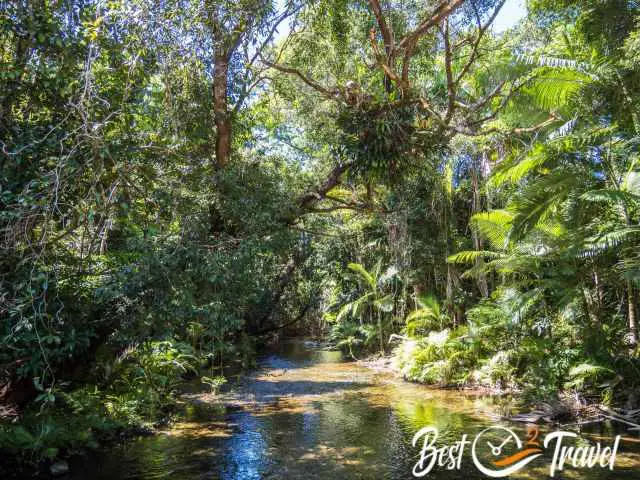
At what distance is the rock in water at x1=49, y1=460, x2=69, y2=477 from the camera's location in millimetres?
5504

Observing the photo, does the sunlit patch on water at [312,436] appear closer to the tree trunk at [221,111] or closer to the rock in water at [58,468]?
the rock in water at [58,468]

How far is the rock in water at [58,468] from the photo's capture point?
18.1ft

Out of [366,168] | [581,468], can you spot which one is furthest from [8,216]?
[581,468]

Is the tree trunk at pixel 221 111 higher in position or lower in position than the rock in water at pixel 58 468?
higher

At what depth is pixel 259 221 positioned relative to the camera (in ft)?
23.0

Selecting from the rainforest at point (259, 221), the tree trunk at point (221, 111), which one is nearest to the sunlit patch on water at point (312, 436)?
the rainforest at point (259, 221)

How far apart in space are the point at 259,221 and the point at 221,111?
2288 millimetres

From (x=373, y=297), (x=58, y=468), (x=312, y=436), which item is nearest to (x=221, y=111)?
(x=312, y=436)

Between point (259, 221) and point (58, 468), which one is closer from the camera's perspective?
point (58, 468)

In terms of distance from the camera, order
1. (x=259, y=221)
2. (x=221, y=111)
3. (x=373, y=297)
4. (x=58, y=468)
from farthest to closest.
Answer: (x=373, y=297), (x=221, y=111), (x=259, y=221), (x=58, y=468)

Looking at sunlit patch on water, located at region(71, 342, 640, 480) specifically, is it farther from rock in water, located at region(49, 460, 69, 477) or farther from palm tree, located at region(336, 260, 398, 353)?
palm tree, located at region(336, 260, 398, 353)

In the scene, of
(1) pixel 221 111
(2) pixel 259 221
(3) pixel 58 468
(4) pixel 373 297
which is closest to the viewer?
(3) pixel 58 468

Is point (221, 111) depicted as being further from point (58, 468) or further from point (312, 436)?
point (58, 468)

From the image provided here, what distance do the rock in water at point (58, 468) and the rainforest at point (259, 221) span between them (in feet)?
0.39
